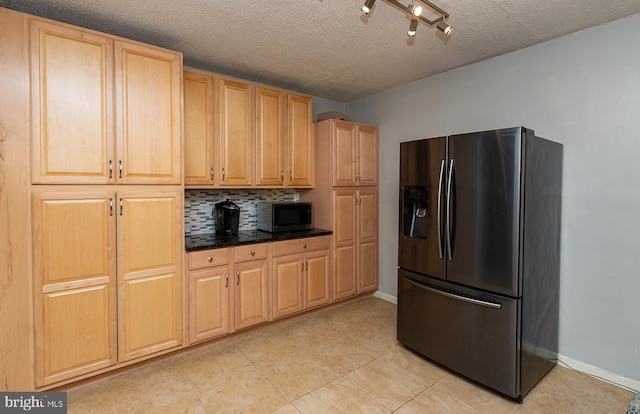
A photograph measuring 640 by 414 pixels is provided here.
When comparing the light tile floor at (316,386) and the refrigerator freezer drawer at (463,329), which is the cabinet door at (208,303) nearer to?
the light tile floor at (316,386)

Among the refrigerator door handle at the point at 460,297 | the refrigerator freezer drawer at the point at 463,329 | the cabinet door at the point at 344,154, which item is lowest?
the refrigerator freezer drawer at the point at 463,329

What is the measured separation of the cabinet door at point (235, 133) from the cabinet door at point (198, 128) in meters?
0.10

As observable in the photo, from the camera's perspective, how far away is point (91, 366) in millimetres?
2088

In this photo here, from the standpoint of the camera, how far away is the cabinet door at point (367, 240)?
3734 millimetres

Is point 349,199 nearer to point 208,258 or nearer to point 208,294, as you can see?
point 208,258

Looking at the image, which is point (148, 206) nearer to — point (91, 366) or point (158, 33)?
point (91, 366)

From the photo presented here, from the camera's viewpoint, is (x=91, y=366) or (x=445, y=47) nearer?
(x=91, y=366)

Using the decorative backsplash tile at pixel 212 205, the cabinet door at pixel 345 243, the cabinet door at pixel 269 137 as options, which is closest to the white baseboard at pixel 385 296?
the cabinet door at pixel 345 243

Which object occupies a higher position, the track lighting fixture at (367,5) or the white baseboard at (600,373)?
the track lighting fixture at (367,5)

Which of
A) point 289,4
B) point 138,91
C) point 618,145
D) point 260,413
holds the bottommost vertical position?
point 260,413

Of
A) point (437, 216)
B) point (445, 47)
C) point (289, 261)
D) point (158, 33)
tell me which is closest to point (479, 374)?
point (437, 216)

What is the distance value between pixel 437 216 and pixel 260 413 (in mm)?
1770

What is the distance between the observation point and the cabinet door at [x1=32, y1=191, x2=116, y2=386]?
1.92 metres

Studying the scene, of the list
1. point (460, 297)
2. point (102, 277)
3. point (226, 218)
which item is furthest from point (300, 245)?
point (102, 277)
